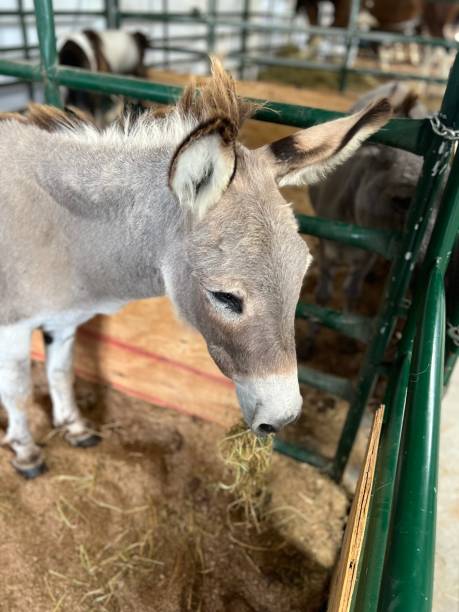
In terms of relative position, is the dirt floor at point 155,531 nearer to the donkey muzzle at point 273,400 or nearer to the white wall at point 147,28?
the donkey muzzle at point 273,400

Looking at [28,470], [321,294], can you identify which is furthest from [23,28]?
[28,470]

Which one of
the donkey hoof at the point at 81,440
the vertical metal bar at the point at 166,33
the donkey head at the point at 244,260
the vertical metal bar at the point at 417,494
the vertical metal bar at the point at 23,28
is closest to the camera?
the vertical metal bar at the point at 417,494

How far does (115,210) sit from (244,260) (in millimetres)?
592

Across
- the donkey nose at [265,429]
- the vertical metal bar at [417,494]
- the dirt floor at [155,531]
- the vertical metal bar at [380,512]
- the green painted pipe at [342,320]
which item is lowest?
the dirt floor at [155,531]

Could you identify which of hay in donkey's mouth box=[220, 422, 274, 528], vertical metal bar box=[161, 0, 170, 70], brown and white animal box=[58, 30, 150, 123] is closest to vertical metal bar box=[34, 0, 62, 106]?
hay in donkey's mouth box=[220, 422, 274, 528]

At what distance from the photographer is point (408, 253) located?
1.84 m

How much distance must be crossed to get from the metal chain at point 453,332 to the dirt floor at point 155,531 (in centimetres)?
116

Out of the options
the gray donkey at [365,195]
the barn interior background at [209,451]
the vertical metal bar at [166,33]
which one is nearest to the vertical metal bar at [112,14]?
the vertical metal bar at [166,33]

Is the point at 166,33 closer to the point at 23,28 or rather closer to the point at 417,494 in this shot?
the point at 23,28

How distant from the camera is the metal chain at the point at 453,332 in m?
1.72

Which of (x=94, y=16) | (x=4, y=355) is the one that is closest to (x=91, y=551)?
(x=4, y=355)

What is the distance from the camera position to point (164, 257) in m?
1.60

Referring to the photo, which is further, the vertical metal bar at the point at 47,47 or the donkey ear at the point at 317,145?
the vertical metal bar at the point at 47,47

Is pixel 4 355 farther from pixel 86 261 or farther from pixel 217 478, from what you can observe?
pixel 217 478
